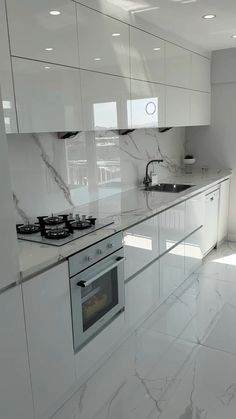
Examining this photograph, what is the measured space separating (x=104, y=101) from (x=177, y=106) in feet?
4.36

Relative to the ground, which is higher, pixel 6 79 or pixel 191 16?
pixel 191 16

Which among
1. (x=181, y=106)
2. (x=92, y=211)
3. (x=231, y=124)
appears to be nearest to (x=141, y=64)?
(x=181, y=106)

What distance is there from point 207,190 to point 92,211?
5.28 ft

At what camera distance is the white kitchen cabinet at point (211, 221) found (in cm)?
389

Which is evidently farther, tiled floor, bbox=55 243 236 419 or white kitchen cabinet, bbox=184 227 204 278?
white kitchen cabinet, bbox=184 227 204 278

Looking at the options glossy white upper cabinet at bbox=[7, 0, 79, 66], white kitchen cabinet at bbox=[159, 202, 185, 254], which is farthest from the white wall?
glossy white upper cabinet at bbox=[7, 0, 79, 66]

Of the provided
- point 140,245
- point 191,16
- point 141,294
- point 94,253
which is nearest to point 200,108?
point 191,16

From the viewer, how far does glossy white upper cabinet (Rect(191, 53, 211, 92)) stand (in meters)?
3.89

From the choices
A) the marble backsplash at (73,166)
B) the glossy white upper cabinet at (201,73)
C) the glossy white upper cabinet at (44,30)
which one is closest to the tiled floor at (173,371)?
the marble backsplash at (73,166)

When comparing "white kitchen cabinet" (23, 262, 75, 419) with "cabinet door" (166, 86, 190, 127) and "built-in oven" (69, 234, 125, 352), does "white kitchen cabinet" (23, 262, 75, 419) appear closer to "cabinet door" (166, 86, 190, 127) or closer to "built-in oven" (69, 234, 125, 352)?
"built-in oven" (69, 234, 125, 352)

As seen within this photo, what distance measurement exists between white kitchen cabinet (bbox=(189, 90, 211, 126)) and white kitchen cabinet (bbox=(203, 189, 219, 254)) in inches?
34.7

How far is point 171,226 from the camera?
3.00 metres

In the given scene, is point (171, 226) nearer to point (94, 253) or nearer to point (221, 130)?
point (94, 253)

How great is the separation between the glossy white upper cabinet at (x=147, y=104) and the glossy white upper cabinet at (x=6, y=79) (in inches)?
51.0
